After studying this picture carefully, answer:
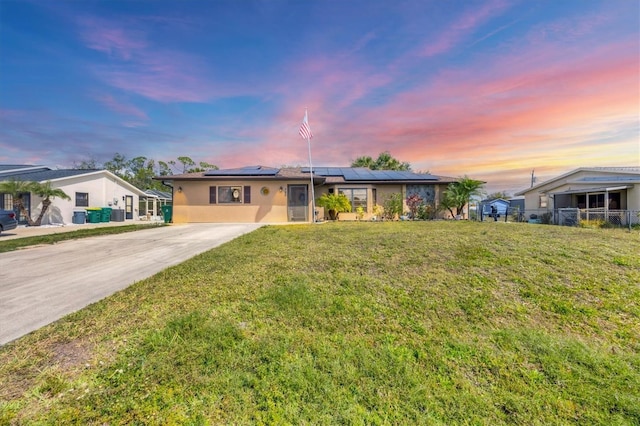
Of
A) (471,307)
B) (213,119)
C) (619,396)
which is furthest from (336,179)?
(619,396)

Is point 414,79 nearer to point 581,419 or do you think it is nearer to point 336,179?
point 336,179

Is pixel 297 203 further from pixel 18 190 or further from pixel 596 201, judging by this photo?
pixel 596 201

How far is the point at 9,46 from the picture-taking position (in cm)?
1137

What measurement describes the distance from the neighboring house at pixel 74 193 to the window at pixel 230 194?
11.1m

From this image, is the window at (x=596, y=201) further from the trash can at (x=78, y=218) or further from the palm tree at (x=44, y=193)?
the trash can at (x=78, y=218)

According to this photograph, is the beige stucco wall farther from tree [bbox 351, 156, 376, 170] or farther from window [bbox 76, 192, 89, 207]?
tree [bbox 351, 156, 376, 170]

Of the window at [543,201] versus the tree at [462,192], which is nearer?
the tree at [462,192]

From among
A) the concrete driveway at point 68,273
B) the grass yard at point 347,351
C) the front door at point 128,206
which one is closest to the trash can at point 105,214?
the front door at point 128,206

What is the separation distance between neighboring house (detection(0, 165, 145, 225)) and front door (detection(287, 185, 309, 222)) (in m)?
14.9

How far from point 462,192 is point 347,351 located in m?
15.7

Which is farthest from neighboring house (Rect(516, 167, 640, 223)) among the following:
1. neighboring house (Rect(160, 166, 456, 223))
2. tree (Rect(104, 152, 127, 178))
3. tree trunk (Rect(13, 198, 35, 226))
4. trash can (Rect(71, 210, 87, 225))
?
tree (Rect(104, 152, 127, 178))

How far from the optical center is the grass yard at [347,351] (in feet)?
5.87

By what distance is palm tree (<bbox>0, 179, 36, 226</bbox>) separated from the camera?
560 inches

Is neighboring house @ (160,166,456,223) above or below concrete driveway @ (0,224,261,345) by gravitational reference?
above
